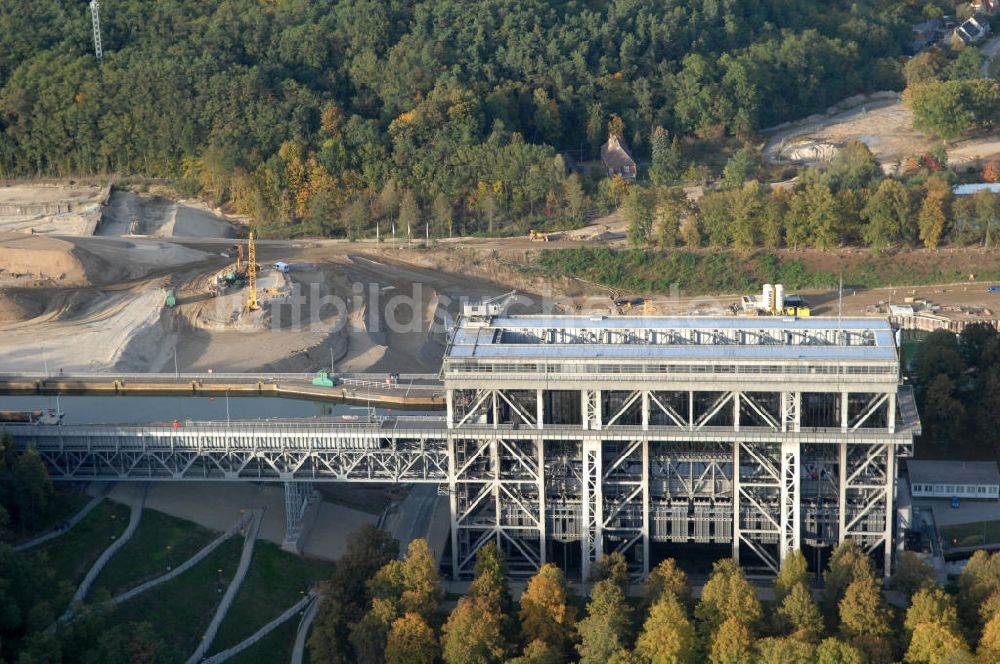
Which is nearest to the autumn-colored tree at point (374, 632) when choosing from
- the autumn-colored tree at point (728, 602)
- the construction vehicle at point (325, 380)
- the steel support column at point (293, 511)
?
the steel support column at point (293, 511)

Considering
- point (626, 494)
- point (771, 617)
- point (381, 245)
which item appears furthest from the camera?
point (381, 245)

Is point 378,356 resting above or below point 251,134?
below

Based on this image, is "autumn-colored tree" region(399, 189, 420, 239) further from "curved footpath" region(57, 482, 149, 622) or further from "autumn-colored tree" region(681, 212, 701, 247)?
"curved footpath" region(57, 482, 149, 622)

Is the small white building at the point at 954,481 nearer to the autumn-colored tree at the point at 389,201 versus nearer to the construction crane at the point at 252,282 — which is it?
the construction crane at the point at 252,282

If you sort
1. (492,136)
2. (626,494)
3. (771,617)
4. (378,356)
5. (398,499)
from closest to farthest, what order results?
(771,617) → (626,494) → (398,499) → (378,356) → (492,136)

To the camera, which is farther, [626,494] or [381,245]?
[381,245]

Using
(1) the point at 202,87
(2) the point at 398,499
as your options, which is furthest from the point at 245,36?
(2) the point at 398,499

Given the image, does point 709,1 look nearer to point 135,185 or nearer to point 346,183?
point 346,183

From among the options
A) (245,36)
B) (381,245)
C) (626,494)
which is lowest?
(626,494)
